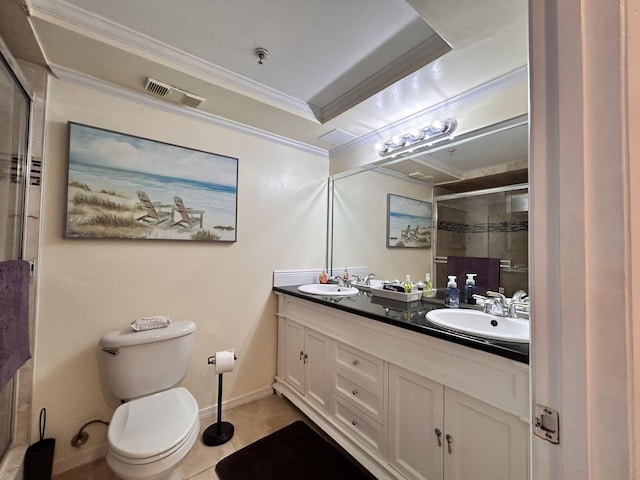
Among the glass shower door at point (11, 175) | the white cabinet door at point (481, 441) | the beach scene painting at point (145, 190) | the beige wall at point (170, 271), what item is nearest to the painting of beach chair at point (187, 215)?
the beach scene painting at point (145, 190)

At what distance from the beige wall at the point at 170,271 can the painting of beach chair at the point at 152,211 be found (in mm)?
160

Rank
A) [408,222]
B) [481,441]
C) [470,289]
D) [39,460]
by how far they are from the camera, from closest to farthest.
A: [481,441] → [39,460] → [470,289] → [408,222]

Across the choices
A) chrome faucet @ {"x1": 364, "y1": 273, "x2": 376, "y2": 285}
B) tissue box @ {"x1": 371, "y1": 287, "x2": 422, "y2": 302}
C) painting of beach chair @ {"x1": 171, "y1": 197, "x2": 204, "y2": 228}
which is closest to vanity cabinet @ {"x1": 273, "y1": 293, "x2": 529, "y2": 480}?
tissue box @ {"x1": 371, "y1": 287, "x2": 422, "y2": 302}

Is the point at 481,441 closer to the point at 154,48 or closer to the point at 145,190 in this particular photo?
the point at 145,190

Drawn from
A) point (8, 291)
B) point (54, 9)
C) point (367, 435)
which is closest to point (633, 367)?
point (367, 435)

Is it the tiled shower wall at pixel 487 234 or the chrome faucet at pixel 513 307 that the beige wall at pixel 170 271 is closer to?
the tiled shower wall at pixel 487 234

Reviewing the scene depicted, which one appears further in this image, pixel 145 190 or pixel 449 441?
pixel 145 190

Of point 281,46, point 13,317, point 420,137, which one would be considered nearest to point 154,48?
point 281,46

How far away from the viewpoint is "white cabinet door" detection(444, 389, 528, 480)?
102cm

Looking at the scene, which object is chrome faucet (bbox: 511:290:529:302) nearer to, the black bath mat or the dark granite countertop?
the dark granite countertop

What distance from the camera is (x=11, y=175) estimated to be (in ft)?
4.42

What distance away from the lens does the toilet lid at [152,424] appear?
1186 millimetres

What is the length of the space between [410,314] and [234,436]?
1408 millimetres

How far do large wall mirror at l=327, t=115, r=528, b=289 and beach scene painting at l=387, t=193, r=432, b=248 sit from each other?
0.04 meters
